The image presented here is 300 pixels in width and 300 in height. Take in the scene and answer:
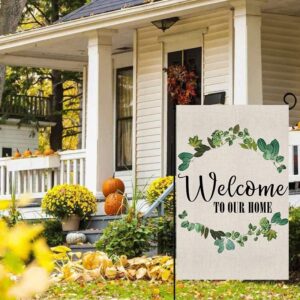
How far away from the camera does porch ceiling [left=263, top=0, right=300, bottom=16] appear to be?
48.5 ft

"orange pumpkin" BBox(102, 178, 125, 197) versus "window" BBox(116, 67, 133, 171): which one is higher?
"window" BBox(116, 67, 133, 171)

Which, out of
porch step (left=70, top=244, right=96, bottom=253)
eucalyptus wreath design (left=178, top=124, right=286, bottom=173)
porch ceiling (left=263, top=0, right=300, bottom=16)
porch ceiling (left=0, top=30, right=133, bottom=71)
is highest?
porch ceiling (left=263, top=0, right=300, bottom=16)

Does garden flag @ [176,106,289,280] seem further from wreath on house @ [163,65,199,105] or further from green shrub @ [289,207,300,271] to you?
wreath on house @ [163,65,199,105]

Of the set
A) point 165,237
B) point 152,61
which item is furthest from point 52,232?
point 152,61

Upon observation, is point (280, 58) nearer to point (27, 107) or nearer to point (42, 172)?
point (42, 172)

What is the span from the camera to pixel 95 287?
10.1m

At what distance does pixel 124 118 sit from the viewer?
19.0 m

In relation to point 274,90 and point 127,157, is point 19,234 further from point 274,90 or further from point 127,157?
point 127,157

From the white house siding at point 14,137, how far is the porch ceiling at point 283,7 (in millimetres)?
20225

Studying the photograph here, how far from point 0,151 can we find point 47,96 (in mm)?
2613

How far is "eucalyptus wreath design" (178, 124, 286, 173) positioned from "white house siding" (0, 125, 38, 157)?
27.3m

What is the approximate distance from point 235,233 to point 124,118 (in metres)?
11.1

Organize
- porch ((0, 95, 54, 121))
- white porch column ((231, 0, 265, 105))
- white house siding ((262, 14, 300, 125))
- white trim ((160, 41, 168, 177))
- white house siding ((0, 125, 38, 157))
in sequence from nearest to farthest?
white porch column ((231, 0, 265, 105)), white house siding ((262, 14, 300, 125)), white trim ((160, 41, 168, 177)), porch ((0, 95, 54, 121)), white house siding ((0, 125, 38, 157))

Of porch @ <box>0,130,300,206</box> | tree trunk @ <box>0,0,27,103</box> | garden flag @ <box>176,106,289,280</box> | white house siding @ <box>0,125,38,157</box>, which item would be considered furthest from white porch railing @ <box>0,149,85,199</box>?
white house siding @ <box>0,125,38,157</box>
